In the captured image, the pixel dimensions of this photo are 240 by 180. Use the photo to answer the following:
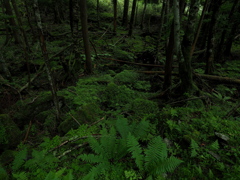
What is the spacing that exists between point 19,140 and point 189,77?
18.3 ft

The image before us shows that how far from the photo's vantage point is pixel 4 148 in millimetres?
3357

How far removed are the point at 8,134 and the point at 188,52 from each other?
5.93 m

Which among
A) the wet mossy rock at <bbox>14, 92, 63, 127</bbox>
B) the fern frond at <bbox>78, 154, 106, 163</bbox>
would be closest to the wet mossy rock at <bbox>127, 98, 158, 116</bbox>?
the fern frond at <bbox>78, 154, 106, 163</bbox>

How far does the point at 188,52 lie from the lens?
4.24 meters

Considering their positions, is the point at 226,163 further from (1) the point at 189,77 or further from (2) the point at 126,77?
(2) the point at 126,77

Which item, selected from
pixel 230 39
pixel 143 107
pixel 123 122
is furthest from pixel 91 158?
pixel 230 39

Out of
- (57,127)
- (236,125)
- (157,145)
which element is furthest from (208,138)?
(57,127)

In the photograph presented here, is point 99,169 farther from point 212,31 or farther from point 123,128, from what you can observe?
point 212,31

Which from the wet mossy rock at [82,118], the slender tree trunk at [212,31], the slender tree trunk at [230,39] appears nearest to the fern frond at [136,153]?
the wet mossy rock at [82,118]

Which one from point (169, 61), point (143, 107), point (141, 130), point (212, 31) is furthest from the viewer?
point (212, 31)

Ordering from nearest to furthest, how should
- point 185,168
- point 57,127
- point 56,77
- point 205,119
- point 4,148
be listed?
point 185,168 < point 205,119 < point 4,148 < point 57,127 < point 56,77

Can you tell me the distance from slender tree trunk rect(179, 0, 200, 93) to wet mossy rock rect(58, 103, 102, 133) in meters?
3.09

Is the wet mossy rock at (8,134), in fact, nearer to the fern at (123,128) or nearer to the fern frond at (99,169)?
the fern frond at (99,169)

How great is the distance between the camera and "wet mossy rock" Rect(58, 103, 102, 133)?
3535 mm
